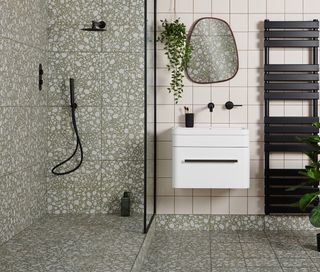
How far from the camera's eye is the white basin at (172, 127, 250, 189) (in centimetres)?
456

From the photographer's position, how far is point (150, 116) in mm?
4547

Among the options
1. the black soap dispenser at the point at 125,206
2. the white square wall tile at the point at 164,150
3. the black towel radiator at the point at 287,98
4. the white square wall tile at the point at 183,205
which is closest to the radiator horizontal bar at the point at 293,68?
the black towel radiator at the point at 287,98

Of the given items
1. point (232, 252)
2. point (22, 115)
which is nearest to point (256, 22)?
point (232, 252)

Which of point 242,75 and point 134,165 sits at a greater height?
point 242,75

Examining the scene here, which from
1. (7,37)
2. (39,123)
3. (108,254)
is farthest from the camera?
(39,123)

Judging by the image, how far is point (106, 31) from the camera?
16.3 feet

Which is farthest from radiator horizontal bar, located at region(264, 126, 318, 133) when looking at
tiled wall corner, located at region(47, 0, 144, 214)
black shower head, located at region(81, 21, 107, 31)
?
black shower head, located at region(81, 21, 107, 31)

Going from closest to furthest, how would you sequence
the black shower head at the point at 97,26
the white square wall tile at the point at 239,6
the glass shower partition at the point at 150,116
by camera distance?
the glass shower partition at the point at 150,116 → the black shower head at the point at 97,26 → the white square wall tile at the point at 239,6

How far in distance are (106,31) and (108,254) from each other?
218cm

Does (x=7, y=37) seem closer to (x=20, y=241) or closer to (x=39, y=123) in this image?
(x=39, y=123)

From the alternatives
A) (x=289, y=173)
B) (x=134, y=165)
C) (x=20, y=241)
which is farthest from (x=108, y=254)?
(x=289, y=173)

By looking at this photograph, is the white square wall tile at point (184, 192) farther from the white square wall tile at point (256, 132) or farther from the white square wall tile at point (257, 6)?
the white square wall tile at point (257, 6)

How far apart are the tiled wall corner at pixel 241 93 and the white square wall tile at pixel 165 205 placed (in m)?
0.13

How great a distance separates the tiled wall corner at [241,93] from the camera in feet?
16.3
